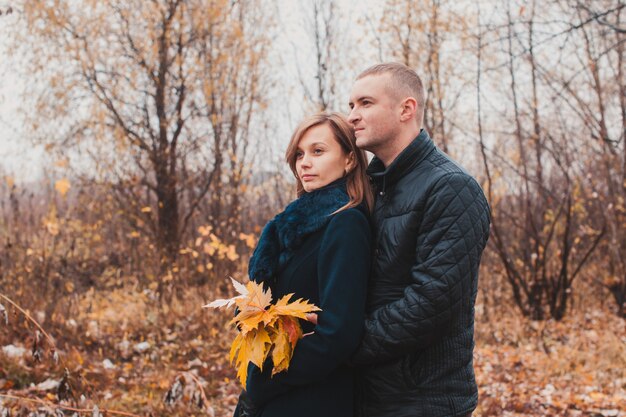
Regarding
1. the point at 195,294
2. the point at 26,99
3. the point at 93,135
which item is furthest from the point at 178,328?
the point at 26,99

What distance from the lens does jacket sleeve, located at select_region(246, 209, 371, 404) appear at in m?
1.79

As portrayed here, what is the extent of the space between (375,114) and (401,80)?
0.50ft

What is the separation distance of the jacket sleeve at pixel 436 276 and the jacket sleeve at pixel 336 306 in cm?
9

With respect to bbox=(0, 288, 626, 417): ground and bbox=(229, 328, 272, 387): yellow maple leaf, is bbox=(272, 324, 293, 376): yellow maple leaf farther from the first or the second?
bbox=(0, 288, 626, 417): ground

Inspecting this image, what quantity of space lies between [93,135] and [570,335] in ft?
23.6

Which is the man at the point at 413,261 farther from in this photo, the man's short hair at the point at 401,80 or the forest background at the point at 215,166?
the forest background at the point at 215,166

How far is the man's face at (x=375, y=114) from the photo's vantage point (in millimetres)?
1995

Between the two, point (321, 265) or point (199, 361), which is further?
point (199, 361)

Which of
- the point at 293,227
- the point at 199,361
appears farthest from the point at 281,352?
the point at 199,361

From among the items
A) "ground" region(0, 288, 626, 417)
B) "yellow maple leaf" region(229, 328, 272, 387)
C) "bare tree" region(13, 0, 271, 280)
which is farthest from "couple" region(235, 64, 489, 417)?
Answer: "bare tree" region(13, 0, 271, 280)

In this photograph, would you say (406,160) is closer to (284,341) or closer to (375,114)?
(375,114)

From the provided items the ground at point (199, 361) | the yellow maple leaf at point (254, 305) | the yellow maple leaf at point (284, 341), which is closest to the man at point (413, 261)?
the yellow maple leaf at point (284, 341)

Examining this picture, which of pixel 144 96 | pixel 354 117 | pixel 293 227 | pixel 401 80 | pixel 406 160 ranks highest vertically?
pixel 144 96

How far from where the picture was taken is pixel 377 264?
6.43 feet
